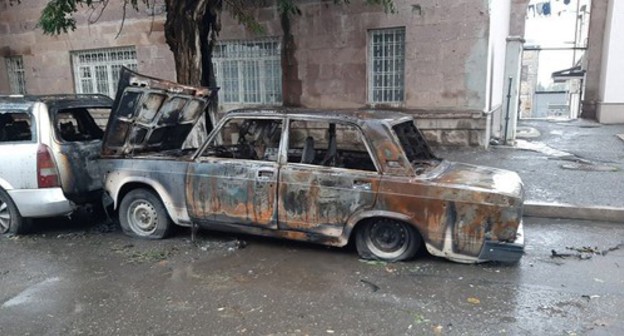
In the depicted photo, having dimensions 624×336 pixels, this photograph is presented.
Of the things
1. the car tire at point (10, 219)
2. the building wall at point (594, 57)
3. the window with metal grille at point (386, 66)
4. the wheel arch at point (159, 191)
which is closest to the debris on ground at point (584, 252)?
the wheel arch at point (159, 191)

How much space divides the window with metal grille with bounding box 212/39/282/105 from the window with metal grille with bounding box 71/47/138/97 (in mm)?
2756

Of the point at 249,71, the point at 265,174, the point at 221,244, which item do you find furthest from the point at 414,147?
the point at 249,71

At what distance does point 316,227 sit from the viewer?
15.8ft

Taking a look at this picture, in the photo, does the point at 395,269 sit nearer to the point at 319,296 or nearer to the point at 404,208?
the point at 404,208

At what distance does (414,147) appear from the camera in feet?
17.0

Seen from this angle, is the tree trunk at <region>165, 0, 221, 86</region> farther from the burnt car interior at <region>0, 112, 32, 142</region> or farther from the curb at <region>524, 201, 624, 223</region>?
the curb at <region>524, 201, 624, 223</region>

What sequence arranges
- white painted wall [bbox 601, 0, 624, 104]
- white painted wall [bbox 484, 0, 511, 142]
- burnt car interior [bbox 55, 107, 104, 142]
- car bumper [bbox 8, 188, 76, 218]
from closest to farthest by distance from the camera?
car bumper [bbox 8, 188, 76, 218] < burnt car interior [bbox 55, 107, 104, 142] < white painted wall [bbox 484, 0, 511, 142] < white painted wall [bbox 601, 0, 624, 104]

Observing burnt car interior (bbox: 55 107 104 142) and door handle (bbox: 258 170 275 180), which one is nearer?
door handle (bbox: 258 170 275 180)

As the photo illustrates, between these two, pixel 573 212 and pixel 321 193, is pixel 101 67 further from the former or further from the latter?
pixel 573 212

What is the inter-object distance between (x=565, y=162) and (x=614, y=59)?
8.93m

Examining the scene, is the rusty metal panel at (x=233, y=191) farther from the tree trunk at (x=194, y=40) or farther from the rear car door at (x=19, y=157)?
the tree trunk at (x=194, y=40)

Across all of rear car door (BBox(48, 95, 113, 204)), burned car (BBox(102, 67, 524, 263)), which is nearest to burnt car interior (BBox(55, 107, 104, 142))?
rear car door (BBox(48, 95, 113, 204))

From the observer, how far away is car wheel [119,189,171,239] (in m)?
5.52

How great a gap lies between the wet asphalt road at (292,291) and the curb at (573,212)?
1.54ft
